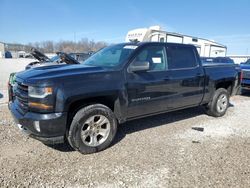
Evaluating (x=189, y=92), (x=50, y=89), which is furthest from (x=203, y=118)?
(x=50, y=89)

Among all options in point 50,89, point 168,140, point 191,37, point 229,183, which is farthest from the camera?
point 191,37

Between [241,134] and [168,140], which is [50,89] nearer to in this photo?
[168,140]

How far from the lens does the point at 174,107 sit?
16.0 ft

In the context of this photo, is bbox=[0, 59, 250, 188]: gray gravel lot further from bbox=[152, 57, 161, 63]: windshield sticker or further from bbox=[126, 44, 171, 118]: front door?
bbox=[152, 57, 161, 63]: windshield sticker

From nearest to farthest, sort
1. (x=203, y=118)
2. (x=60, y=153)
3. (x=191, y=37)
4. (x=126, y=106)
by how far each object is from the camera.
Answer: (x=60, y=153) → (x=126, y=106) → (x=203, y=118) → (x=191, y=37)

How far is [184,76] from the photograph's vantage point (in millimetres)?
4844

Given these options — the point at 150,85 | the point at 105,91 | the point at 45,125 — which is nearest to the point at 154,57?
the point at 150,85

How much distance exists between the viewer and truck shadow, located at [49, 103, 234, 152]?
405 centimetres

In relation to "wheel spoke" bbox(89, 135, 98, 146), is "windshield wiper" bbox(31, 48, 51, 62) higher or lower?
higher

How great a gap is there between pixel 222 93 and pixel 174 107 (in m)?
1.91

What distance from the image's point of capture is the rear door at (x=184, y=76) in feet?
15.4

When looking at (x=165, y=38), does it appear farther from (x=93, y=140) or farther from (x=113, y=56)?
(x=93, y=140)

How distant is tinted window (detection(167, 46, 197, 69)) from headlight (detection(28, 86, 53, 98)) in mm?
2571

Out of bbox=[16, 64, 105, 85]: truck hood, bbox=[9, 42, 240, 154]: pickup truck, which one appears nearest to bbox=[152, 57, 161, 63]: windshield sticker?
bbox=[9, 42, 240, 154]: pickup truck
